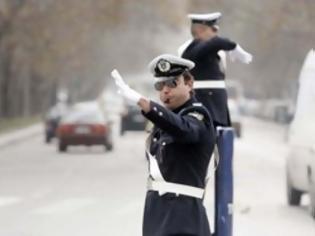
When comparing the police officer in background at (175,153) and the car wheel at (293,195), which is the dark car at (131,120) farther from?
the police officer in background at (175,153)

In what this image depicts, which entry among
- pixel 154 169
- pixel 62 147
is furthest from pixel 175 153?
pixel 62 147

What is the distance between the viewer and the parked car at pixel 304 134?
16.8m

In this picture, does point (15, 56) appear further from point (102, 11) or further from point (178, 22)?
point (102, 11)

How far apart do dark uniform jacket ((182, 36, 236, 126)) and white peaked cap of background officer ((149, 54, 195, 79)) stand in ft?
9.45

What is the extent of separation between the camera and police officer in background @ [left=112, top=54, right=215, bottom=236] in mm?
7039

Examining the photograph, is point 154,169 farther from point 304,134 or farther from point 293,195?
point 293,195

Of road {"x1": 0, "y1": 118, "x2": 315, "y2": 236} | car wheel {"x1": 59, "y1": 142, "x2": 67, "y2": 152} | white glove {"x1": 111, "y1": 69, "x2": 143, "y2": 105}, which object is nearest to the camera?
white glove {"x1": 111, "y1": 69, "x2": 143, "y2": 105}

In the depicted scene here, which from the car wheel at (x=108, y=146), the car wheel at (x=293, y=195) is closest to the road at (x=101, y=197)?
the car wheel at (x=293, y=195)

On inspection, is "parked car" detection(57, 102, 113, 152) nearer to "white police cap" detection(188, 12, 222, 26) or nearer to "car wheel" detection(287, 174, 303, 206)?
"car wheel" detection(287, 174, 303, 206)

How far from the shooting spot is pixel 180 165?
7168 millimetres

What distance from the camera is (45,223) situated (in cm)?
1630

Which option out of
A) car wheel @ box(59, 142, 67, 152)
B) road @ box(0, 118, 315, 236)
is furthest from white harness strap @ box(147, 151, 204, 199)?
car wheel @ box(59, 142, 67, 152)

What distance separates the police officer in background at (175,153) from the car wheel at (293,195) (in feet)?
35.0

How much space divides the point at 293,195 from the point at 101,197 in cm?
371
